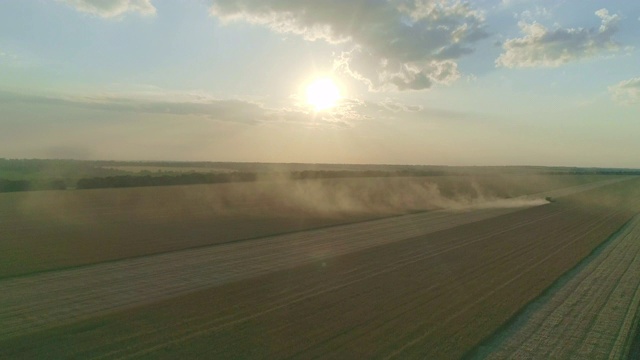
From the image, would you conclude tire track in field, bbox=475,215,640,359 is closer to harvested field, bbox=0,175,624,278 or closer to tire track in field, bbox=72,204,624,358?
tire track in field, bbox=72,204,624,358

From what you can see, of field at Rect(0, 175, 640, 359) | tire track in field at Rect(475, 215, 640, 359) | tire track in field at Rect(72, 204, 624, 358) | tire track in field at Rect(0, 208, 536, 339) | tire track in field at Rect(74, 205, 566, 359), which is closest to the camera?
tire track in field at Rect(72, 204, 624, 358)

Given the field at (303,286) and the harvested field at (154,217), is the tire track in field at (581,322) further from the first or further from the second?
the harvested field at (154,217)

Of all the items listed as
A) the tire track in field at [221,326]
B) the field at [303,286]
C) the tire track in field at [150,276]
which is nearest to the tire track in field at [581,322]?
the field at [303,286]

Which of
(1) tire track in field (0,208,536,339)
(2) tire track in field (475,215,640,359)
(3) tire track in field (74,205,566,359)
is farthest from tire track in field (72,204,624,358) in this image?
(1) tire track in field (0,208,536,339)

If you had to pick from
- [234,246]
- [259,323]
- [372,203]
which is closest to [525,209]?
[372,203]

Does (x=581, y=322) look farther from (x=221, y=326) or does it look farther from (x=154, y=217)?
(x=154, y=217)
